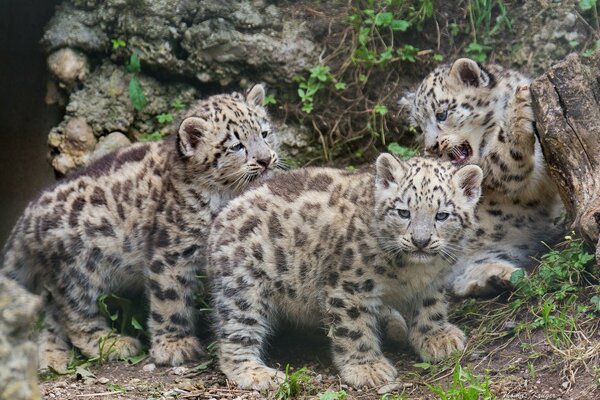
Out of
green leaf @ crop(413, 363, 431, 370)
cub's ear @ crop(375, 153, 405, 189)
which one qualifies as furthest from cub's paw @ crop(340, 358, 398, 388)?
cub's ear @ crop(375, 153, 405, 189)

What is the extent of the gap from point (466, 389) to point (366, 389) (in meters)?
1.05

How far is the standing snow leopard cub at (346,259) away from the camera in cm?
781

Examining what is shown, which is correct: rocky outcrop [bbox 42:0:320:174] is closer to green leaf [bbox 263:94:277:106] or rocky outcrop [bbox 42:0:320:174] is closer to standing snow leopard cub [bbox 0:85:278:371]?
green leaf [bbox 263:94:277:106]

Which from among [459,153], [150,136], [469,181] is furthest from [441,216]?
[150,136]

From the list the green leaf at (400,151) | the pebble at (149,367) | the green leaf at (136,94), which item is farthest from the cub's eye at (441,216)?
the green leaf at (136,94)

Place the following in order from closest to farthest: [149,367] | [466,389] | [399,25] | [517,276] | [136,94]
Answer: [466,389] → [517,276] → [149,367] → [399,25] → [136,94]

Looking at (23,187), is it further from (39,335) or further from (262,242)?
Answer: (262,242)

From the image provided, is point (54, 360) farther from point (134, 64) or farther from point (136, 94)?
point (134, 64)

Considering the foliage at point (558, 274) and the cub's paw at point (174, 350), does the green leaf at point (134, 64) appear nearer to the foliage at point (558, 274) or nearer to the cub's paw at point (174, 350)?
the cub's paw at point (174, 350)

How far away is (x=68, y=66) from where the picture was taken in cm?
1158

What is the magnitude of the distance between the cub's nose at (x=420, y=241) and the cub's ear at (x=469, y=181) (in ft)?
1.72

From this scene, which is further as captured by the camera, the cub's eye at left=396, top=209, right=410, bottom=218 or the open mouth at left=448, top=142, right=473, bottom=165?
the open mouth at left=448, top=142, right=473, bottom=165

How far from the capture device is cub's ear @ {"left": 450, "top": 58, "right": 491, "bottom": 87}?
9742mm

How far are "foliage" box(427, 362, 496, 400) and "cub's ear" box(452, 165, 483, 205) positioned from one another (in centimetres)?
140
